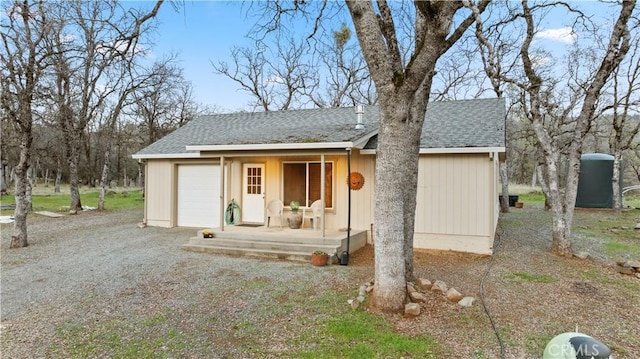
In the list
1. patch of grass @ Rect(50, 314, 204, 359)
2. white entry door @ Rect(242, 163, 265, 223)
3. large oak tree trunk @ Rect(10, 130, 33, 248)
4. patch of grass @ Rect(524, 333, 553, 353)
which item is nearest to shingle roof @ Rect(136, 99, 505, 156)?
white entry door @ Rect(242, 163, 265, 223)

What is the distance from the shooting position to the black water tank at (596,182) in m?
15.8

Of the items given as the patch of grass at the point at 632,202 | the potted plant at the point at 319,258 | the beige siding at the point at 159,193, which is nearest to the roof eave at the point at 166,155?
the beige siding at the point at 159,193

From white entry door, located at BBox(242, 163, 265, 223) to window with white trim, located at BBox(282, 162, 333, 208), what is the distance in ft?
2.81

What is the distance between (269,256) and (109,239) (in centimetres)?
497

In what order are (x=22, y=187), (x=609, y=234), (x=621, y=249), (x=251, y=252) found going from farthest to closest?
(x=609, y=234) < (x=22, y=187) < (x=621, y=249) < (x=251, y=252)

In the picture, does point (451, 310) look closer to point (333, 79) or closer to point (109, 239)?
point (109, 239)

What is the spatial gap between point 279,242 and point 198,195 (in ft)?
15.4

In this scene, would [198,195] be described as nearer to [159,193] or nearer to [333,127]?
Result: [159,193]

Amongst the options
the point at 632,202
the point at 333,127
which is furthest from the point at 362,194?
the point at 632,202

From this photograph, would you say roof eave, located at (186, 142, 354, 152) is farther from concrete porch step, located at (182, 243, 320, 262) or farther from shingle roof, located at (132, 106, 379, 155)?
concrete porch step, located at (182, 243, 320, 262)

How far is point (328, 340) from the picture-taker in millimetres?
3785

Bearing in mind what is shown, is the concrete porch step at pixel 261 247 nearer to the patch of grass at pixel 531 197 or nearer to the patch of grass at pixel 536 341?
the patch of grass at pixel 536 341

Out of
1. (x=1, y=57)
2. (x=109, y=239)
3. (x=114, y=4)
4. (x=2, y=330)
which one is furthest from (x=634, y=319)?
(x=1, y=57)

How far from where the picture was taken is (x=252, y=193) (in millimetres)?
10234
